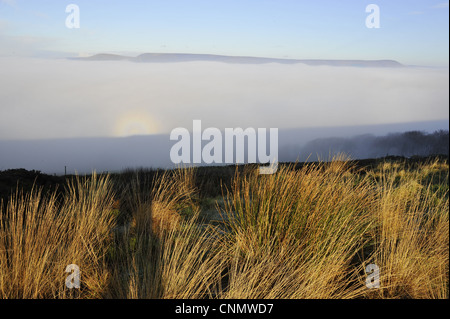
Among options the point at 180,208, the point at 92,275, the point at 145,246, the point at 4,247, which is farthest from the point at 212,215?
the point at 4,247

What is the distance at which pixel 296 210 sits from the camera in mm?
3766

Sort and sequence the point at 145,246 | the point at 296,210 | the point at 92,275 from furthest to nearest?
the point at 145,246, the point at 296,210, the point at 92,275

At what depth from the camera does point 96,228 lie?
4.14 m
